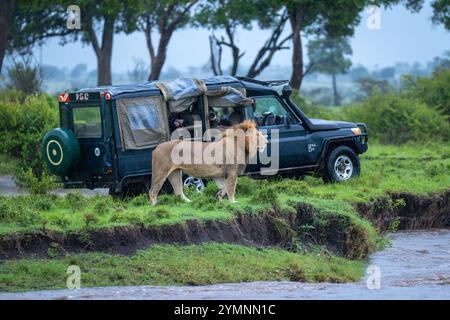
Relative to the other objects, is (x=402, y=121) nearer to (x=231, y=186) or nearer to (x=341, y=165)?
(x=341, y=165)

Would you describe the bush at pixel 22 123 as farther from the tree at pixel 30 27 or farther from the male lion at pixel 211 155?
the tree at pixel 30 27

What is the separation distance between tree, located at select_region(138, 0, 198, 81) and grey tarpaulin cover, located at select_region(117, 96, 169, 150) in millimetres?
20589

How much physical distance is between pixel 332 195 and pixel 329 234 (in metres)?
1.43

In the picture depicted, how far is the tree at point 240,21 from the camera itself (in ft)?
132

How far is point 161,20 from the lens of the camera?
1699 inches

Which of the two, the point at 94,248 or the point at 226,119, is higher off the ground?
the point at 226,119

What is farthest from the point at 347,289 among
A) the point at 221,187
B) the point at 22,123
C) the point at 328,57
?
the point at 328,57

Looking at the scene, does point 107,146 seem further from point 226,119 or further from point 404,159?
point 404,159

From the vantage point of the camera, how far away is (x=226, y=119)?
1998 cm

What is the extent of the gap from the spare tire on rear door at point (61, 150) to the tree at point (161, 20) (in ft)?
68.6

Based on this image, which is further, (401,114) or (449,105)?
(449,105)

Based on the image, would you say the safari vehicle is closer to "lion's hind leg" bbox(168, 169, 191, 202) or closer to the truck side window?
the truck side window

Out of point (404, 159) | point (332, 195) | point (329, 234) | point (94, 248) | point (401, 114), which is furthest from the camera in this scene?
point (401, 114)
